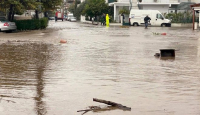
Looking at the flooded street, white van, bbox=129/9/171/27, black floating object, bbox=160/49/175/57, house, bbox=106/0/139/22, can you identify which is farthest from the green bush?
black floating object, bbox=160/49/175/57

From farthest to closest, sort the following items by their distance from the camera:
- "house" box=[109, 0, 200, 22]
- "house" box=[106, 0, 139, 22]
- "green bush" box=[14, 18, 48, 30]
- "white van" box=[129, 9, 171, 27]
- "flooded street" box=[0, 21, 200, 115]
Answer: "house" box=[106, 0, 139, 22]
"house" box=[109, 0, 200, 22]
"white van" box=[129, 9, 171, 27]
"green bush" box=[14, 18, 48, 30]
"flooded street" box=[0, 21, 200, 115]

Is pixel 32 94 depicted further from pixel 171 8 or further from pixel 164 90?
pixel 171 8

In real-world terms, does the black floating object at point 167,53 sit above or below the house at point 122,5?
below

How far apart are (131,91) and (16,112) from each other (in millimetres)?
3076

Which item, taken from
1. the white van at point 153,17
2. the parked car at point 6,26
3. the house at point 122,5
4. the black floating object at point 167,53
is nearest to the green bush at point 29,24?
the parked car at point 6,26

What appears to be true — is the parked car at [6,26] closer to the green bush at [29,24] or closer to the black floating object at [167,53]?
the green bush at [29,24]

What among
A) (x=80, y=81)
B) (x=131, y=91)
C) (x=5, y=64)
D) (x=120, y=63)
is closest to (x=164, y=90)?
(x=131, y=91)

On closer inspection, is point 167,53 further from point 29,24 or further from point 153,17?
point 153,17

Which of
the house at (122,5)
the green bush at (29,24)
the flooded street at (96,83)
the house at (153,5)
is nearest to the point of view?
the flooded street at (96,83)

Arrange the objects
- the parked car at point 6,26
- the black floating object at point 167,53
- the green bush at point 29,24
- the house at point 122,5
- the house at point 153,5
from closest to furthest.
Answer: the black floating object at point 167,53
the parked car at point 6,26
the green bush at point 29,24
the house at point 153,5
the house at point 122,5

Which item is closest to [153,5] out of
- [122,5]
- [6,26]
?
[122,5]

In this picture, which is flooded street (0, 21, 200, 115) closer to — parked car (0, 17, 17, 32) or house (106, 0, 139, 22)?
parked car (0, 17, 17, 32)

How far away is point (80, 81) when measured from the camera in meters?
11.4

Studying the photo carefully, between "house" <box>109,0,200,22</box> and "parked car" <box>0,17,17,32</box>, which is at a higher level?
"house" <box>109,0,200,22</box>
